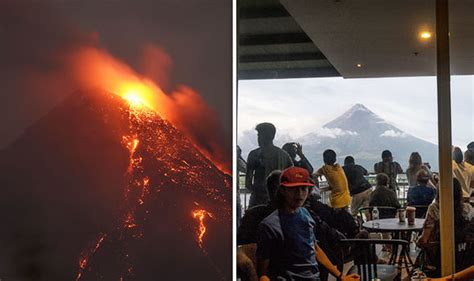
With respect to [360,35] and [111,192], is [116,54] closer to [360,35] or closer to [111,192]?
[111,192]

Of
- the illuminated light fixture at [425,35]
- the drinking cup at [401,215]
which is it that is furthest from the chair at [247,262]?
the illuminated light fixture at [425,35]

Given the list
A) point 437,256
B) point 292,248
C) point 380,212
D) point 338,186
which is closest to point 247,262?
point 292,248

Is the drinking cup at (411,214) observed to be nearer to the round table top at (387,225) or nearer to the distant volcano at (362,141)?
the round table top at (387,225)

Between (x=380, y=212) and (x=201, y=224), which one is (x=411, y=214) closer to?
(x=380, y=212)

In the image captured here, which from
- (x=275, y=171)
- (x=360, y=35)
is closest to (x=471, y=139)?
(x=360, y=35)

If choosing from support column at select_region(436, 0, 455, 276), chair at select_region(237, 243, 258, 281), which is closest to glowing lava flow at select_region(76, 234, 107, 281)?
chair at select_region(237, 243, 258, 281)

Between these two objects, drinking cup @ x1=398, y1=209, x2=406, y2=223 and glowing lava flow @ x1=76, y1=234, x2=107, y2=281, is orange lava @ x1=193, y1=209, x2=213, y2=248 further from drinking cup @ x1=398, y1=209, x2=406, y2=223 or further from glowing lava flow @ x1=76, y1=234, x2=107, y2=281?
drinking cup @ x1=398, y1=209, x2=406, y2=223

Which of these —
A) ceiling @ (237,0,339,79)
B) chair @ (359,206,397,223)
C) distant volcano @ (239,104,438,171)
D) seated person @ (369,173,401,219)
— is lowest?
chair @ (359,206,397,223)
